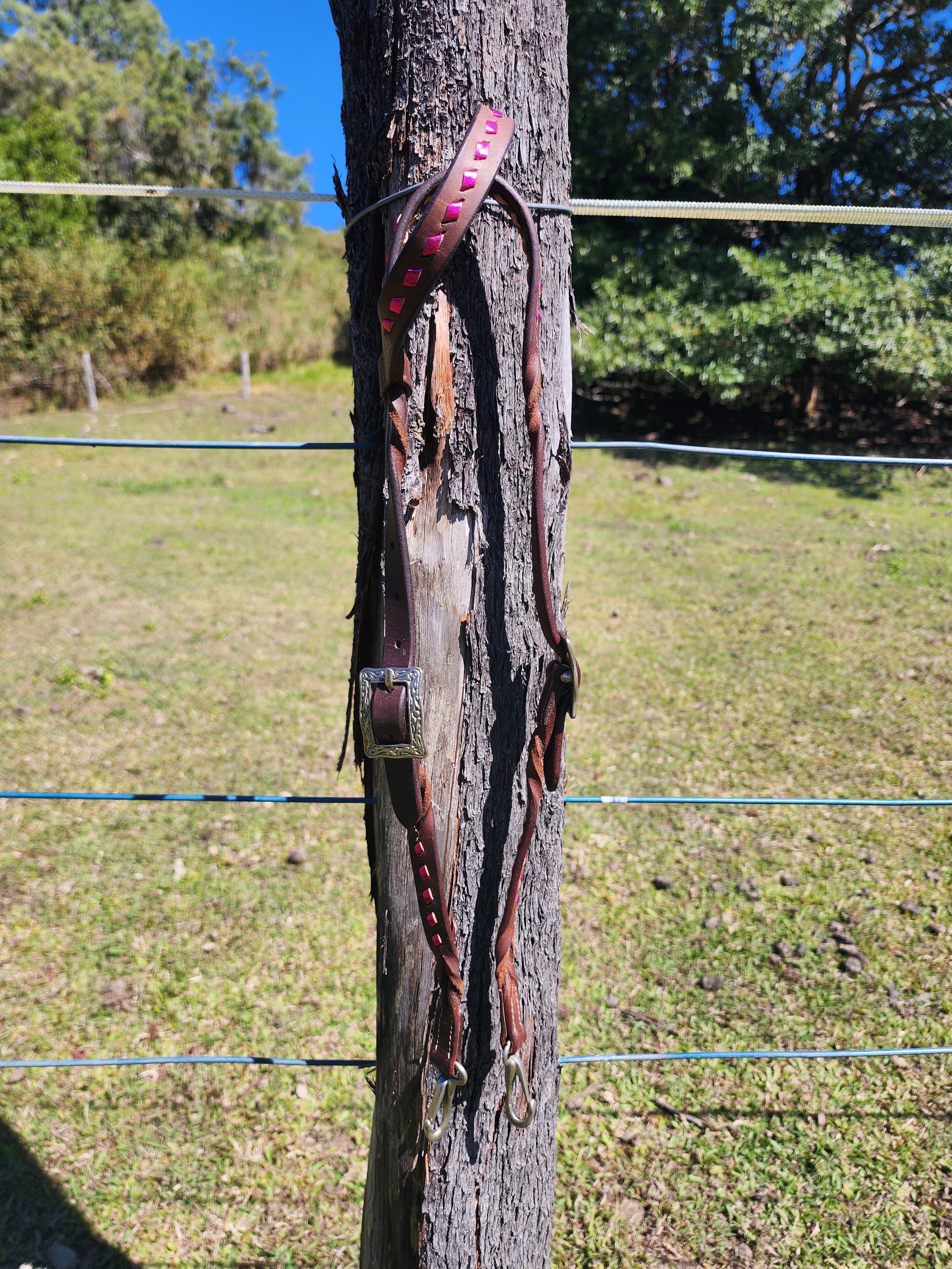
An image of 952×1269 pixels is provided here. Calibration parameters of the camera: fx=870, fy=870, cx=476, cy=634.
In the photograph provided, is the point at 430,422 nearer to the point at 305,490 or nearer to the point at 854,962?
the point at 854,962

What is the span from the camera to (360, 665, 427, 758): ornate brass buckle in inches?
38.8

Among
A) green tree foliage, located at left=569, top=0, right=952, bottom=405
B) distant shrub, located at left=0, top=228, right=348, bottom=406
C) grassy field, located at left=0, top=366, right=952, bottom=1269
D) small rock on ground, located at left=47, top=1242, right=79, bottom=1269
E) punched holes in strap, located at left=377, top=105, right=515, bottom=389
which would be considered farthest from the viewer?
distant shrub, located at left=0, top=228, right=348, bottom=406

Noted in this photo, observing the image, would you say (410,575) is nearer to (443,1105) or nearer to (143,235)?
(443,1105)

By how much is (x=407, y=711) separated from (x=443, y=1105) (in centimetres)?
59

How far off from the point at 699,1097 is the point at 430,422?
81.3 inches

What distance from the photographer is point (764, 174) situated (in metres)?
10.5

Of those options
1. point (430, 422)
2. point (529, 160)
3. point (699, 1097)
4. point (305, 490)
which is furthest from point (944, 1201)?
point (305, 490)

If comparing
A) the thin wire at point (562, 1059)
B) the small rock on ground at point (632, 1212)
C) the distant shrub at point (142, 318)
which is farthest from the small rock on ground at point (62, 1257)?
the distant shrub at point (142, 318)

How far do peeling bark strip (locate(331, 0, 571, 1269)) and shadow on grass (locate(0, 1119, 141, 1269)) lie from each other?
937 millimetres

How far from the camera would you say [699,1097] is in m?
2.32

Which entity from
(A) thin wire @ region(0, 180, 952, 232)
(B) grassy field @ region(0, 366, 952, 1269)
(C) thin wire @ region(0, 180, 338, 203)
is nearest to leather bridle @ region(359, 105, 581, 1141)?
(A) thin wire @ region(0, 180, 952, 232)

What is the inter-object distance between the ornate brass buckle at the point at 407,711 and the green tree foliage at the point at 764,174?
9.38 m

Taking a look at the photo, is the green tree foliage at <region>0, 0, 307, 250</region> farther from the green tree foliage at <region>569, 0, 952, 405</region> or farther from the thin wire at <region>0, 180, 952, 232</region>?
the thin wire at <region>0, 180, 952, 232</region>

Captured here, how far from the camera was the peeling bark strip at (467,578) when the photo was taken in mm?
1023
